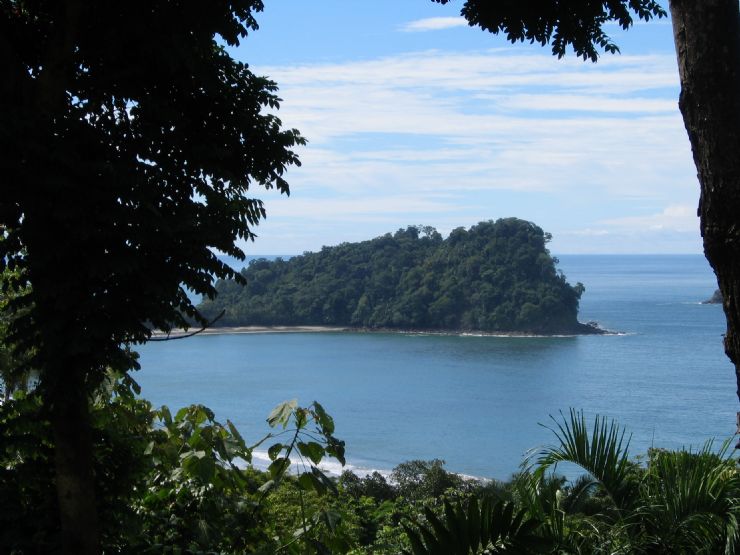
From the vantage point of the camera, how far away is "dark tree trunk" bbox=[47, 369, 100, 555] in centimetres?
263

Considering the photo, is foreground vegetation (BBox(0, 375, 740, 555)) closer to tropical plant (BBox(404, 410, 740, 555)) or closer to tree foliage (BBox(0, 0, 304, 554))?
tropical plant (BBox(404, 410, 740, 555))

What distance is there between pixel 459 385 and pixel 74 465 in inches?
1705

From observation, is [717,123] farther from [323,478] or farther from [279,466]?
[279,466]

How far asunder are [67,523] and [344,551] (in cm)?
85

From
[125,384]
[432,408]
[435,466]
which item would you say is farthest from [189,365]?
[125,384]

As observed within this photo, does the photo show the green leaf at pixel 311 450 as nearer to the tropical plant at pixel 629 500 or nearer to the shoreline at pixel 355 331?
the tropical plant at pixel 629 500

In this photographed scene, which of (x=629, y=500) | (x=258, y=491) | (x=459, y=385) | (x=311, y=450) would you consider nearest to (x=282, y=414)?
(x=311, y=450)

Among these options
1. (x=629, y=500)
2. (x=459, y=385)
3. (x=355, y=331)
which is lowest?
(x=459, y=385)

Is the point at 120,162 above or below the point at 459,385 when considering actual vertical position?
above

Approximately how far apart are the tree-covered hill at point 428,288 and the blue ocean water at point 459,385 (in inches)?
77.9

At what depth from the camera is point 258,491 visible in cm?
278

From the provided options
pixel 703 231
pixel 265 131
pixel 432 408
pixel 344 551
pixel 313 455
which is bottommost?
pixel 432 408

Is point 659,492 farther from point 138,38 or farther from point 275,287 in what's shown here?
point 275,287

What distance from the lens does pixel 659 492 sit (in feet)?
9.72
